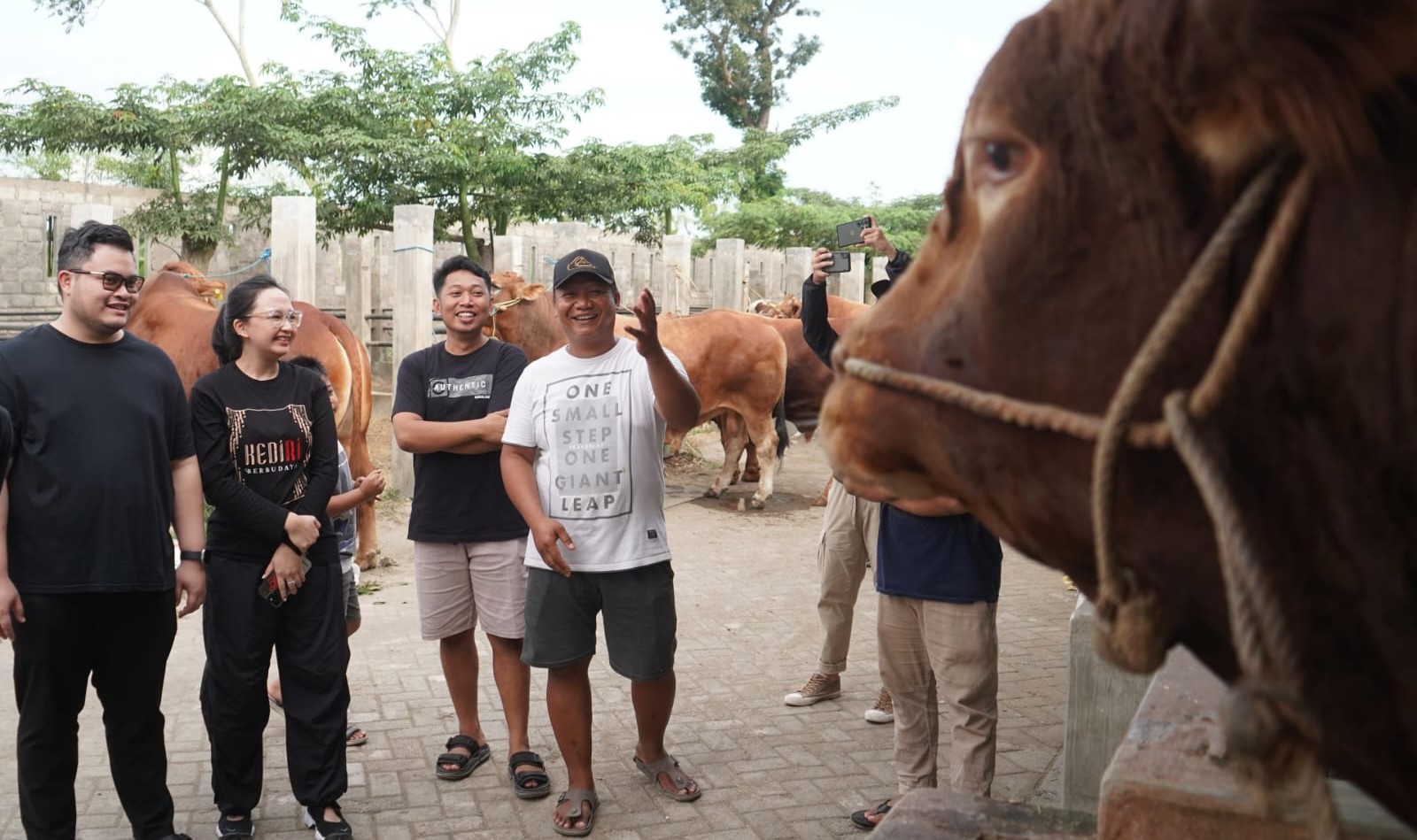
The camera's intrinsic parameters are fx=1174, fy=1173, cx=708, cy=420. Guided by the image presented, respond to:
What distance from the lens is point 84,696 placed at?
157 inches

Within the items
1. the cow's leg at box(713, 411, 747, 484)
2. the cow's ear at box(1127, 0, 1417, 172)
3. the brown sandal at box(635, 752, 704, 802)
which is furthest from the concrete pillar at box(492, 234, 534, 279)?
the cow's ear at box(1127, 0, 1417, 172)

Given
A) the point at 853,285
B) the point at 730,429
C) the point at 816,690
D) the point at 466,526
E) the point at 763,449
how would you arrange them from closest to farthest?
the point at 466,526 → the point at 816,690 → the point at 763,449 → the point at 730,429 → the point at 853,285

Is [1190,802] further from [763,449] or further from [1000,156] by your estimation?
[763,449]

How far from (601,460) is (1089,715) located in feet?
6.55

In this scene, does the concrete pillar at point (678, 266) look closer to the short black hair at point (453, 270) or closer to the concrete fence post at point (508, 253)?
the concrete fence post at point (508, 253)

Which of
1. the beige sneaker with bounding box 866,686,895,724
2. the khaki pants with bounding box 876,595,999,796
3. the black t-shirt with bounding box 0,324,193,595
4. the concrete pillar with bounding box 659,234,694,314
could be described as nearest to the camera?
the black t-shirt with bounding box 0,324,193,595

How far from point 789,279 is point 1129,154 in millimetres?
17251

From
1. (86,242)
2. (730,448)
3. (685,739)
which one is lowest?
(685,739)

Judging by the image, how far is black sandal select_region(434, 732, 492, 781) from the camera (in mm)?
5086

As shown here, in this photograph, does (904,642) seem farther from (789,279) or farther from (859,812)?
(789,279)

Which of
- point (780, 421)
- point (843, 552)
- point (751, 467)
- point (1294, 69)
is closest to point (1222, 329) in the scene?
point (1294, 69)

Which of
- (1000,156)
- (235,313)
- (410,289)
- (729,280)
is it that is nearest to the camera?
(1000,156)

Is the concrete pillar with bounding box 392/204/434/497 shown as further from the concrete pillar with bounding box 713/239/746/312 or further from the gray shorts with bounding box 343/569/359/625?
the concrete pillar with bounding box 713/239/746/312

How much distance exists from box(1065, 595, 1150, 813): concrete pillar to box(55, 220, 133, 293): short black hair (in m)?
3.47
